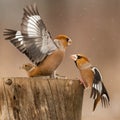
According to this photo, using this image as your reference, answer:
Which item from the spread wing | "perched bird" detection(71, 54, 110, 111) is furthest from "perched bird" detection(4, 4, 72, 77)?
"perched bird" detection(71, 54, 110, 111)

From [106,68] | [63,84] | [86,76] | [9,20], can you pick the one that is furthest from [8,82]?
[9,20]

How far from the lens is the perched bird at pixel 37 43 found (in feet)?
8.86

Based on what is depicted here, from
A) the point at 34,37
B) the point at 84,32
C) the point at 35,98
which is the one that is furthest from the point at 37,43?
the point at 84,32

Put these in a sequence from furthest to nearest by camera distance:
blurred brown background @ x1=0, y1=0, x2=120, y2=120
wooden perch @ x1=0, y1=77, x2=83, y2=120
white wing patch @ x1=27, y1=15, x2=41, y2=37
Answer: blurred brown background @ x1=0, y1=0, x2=120, y2=120
white wing patch @ x1=27, y1=15, x2=41, y2=37
wooden perch @ x1=0, y1=77, x2=83, y2=120

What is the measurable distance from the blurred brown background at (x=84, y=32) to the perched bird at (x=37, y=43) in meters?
2.41

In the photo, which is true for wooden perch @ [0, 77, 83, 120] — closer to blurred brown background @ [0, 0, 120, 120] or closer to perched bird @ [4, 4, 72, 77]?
perched bird @ [4, 4, 72, 77]

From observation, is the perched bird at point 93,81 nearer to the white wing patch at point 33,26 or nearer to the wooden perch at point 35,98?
the wooden perch at point 35,98

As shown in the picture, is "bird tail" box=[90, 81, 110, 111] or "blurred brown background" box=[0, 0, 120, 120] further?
"blurred brown background" box=[0, 0, 120, 120]

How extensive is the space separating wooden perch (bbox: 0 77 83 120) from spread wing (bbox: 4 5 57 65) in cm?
17

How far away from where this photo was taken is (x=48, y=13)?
19.6 ft

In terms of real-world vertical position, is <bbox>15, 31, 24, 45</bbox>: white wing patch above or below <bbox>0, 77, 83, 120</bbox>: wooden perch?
above

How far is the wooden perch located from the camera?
8.35 ft

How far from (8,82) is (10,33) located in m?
0.34

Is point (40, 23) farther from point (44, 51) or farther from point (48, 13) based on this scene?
point (48, 13)
